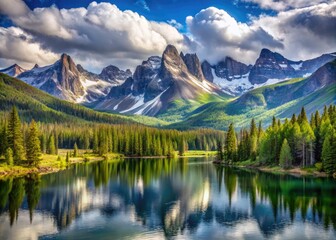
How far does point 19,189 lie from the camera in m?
93.6

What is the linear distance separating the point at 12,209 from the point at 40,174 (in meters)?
55.4

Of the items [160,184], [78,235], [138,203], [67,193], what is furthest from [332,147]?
[78,235]

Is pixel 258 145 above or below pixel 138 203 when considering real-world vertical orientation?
above

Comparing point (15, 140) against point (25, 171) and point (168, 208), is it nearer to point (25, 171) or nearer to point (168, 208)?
point (25, 171)

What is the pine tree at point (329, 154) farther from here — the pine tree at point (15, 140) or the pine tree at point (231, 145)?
the pine tree at point (15, 140)

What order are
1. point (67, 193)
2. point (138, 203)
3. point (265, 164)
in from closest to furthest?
point (138, 203)
point (67, 193)
point (265, 164)

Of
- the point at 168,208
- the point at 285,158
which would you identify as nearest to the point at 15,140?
the point at 168,208

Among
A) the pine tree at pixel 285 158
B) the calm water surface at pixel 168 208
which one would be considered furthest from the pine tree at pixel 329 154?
the pine tree at pixel 285 158

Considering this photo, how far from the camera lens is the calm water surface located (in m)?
57.2

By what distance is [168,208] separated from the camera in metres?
75.1

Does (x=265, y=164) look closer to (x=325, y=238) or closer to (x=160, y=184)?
(x=160, y=184)

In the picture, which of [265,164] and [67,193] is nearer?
[67,193]

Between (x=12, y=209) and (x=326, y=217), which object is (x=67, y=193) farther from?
(x=326, y=217)

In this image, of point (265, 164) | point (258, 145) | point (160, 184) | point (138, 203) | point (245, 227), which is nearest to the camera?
point (245, 227)
